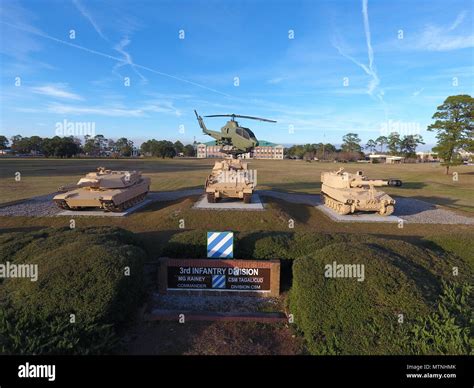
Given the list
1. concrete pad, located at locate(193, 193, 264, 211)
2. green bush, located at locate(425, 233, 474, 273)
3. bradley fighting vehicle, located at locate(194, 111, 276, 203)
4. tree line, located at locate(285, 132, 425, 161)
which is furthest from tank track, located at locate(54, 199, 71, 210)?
tree line, located at locate(285, 132, 425, 161)

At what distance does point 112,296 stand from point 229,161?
47.3 ft

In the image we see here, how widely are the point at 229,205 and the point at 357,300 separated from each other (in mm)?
11070

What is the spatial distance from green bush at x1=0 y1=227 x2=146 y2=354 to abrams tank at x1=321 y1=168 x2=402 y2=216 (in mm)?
11001

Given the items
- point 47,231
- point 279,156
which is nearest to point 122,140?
point 279,156

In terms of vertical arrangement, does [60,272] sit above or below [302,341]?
above

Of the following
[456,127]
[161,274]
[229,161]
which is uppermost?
[456,127]

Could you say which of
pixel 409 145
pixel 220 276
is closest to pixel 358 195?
pixel 220 276

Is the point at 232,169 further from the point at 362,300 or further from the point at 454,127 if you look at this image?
the point at 454,127

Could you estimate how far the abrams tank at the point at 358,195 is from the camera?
48.3ft

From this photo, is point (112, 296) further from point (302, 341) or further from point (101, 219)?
point (101, 219)

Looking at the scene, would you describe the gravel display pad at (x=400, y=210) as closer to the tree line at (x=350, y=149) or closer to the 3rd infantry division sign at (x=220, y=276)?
the 3rd infantry division sign at (x=220, y=276)

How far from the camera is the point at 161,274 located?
6598mm

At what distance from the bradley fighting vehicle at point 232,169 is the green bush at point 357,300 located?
10.0 m

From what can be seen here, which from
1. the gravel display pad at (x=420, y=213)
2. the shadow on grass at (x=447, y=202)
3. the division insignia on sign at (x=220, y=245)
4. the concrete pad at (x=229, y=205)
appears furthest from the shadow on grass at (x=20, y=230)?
the shadow on grass at (x=447, y=202)
